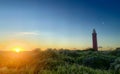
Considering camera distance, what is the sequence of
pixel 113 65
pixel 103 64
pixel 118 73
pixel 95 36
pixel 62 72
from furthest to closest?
pixel 95 36
pixel 103 64
pixel 113 65
pixel 118 73
pixel 62 72

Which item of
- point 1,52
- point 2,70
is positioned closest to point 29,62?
point 2,70

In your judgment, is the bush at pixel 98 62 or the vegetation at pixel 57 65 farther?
the bush at pixel 98 62

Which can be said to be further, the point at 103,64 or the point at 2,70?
the point at 103,64

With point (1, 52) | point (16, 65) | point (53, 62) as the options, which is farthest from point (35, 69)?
point (1, 52)

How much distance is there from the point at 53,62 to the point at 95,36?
34881 millimetres

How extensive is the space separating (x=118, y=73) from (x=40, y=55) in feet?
31.7

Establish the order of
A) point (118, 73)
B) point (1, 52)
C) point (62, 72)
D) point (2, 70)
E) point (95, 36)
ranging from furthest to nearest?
point (95, 36), point (1, 52), point (2, 70), point (118, 73), point (62, 72)

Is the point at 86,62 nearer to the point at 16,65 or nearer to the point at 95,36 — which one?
the point at 16,65

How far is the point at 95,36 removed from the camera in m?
59.0

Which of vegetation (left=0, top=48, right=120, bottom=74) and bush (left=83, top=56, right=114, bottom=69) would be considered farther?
bush (left=83, top=56, right=114, bottom=69)

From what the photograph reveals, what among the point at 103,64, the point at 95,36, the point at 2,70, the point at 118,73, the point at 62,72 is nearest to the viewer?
the point at 62,72

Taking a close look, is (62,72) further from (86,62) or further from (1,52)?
(1,52)

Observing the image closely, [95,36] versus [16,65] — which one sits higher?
[95,36]

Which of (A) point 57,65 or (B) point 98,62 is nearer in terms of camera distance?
(A) point 57,65
